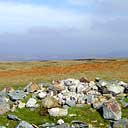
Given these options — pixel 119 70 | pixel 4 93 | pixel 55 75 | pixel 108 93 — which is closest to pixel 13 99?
pixel 4 93

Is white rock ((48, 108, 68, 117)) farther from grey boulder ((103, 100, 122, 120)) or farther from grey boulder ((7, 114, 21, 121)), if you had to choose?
grey boulder ((103, 100, 122, 120))

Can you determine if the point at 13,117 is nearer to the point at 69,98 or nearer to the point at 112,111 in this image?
the point at 69,98

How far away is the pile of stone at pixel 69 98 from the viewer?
2677 centimetres

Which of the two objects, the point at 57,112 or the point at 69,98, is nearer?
the point at 57,112

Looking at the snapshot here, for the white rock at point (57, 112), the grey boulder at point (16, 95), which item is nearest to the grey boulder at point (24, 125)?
the white rock at point (57, 112)

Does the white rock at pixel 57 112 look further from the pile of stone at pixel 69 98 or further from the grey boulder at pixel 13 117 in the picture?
the grey boulder at pixel 13 117

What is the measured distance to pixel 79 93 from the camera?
31578 mm

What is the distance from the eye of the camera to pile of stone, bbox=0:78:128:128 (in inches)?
1054

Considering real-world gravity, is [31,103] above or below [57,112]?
above

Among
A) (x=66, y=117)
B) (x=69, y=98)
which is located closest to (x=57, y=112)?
(x=66, y=117)

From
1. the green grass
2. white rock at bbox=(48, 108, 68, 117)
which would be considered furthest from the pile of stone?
the green grass

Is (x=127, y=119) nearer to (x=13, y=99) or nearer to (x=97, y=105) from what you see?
(x=97, y=105)

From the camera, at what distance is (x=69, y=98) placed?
97.3ft

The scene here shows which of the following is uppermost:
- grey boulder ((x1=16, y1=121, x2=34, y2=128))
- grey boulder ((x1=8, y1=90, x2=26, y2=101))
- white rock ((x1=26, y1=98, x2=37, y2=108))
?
grey boulder ((x1=8, y1=90, x2=26, y2=101))
